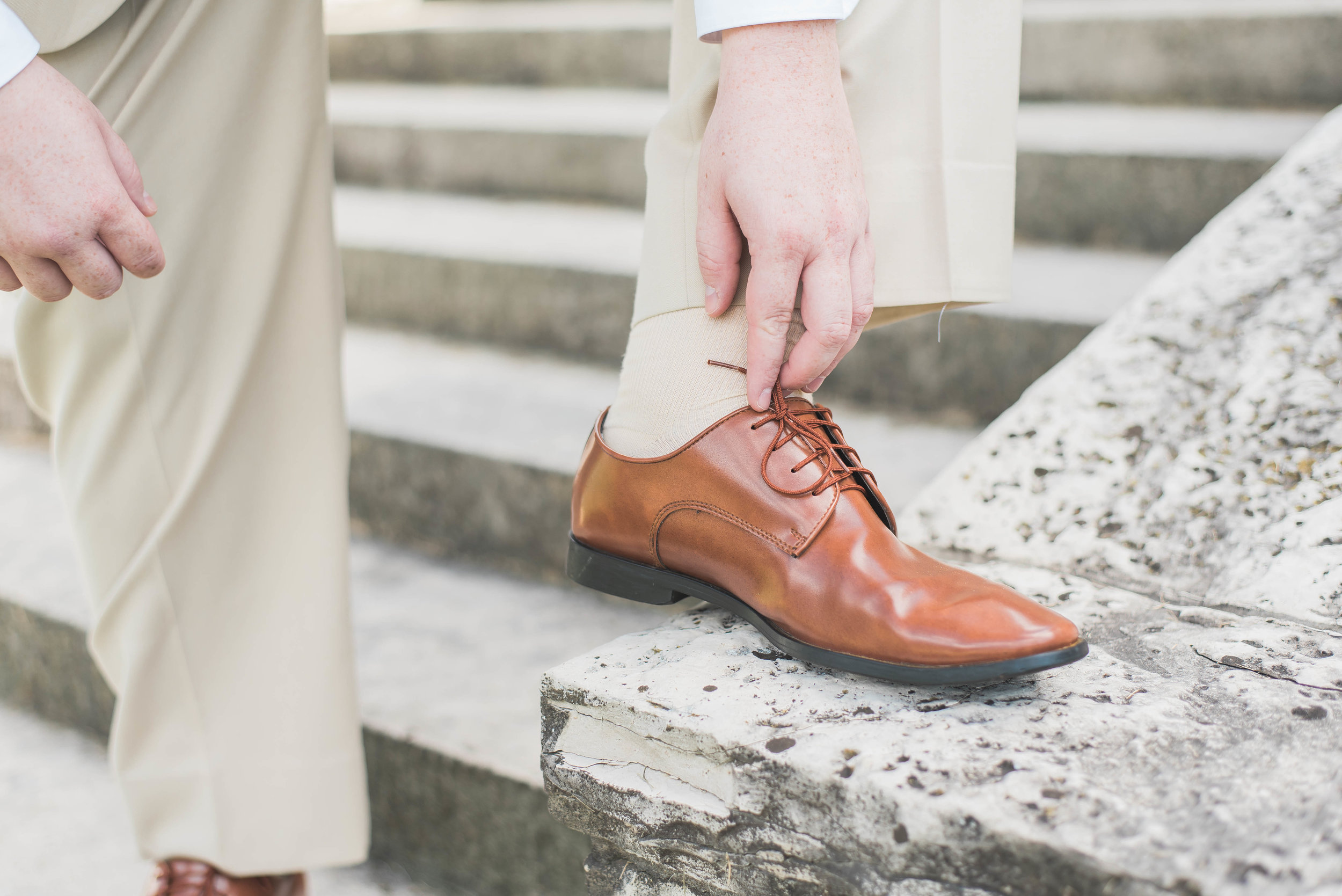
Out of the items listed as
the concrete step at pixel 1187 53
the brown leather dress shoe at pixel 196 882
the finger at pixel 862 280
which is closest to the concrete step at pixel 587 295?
the concrete step at pixel 1187 53

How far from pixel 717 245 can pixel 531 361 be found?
1172 millimetres

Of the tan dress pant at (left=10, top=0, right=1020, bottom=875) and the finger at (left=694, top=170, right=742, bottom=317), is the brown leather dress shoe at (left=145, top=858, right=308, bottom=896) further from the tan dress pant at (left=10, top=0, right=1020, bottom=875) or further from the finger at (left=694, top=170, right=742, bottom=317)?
the finger at (left=694, top=170, right=742, bottom=317)

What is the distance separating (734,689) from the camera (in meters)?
0.73

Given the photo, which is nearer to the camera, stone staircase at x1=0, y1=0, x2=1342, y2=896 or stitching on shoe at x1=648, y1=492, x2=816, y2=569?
stitching on shoe at x1=648, y1=492, x2=816, y2=569

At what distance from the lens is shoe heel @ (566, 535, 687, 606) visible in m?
0.85

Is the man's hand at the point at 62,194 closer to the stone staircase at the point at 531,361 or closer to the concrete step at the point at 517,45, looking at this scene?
the stone staircase at the point at 531,361

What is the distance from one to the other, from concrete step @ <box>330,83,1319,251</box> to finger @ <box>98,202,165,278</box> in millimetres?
1413

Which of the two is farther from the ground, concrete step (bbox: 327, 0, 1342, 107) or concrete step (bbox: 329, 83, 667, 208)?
concrete step (bbox: 327, 0, 1342, 107)

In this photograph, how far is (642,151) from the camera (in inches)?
80.4

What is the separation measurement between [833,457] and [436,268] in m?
1.37

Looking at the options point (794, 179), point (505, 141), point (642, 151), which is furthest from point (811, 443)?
point (505, 141)

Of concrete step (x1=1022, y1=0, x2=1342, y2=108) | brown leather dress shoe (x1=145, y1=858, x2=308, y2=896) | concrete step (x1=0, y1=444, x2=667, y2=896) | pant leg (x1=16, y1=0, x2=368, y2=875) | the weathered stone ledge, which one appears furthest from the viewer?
concrete step (x1=1022, y1=0, x2=1342, y2=108)

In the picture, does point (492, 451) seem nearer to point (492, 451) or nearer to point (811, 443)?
point (492, 451)

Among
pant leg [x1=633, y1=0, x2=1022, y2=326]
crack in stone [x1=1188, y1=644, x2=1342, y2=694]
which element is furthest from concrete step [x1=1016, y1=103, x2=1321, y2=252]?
crack in stone [x1=1188, y1=644, x2=1342, y2=694]
